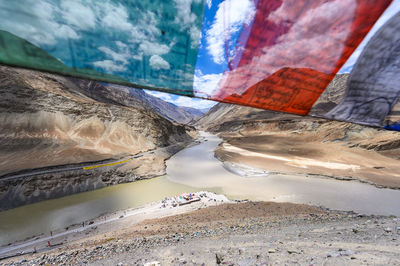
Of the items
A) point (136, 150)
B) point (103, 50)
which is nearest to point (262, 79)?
point (103, 50)

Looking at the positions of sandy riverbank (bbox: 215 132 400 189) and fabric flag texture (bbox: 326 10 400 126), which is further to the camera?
sandy riverbank (bbox: 215 132 400 189)

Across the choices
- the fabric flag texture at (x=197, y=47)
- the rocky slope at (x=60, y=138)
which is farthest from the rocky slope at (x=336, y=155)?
the rocky slope at (x=60, y=138)

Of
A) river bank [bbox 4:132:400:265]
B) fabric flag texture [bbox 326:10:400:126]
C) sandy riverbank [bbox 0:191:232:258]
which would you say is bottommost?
sandy riverbank [bbox 0:191:232:258]

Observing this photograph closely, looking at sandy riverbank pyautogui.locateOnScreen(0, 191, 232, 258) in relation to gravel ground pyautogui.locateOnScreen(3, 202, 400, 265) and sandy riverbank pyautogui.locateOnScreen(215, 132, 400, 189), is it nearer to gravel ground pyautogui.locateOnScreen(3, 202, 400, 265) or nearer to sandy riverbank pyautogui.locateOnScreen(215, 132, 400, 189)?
gravel ground pyautogui.locateOnScreen(3, 202, 400, 265)

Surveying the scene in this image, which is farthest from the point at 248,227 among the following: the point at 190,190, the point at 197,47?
the point at 190,190

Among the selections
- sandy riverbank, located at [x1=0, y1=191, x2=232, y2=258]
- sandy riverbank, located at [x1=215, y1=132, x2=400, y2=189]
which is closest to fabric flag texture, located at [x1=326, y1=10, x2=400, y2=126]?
sandy riverbank, located at [x1=0, y1=191, x2=232, y2=258]

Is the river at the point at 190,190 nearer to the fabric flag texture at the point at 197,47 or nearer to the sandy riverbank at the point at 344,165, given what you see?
the sandy riverbank at the point at 344,165

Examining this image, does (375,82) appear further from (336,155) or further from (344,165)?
(336,155)
